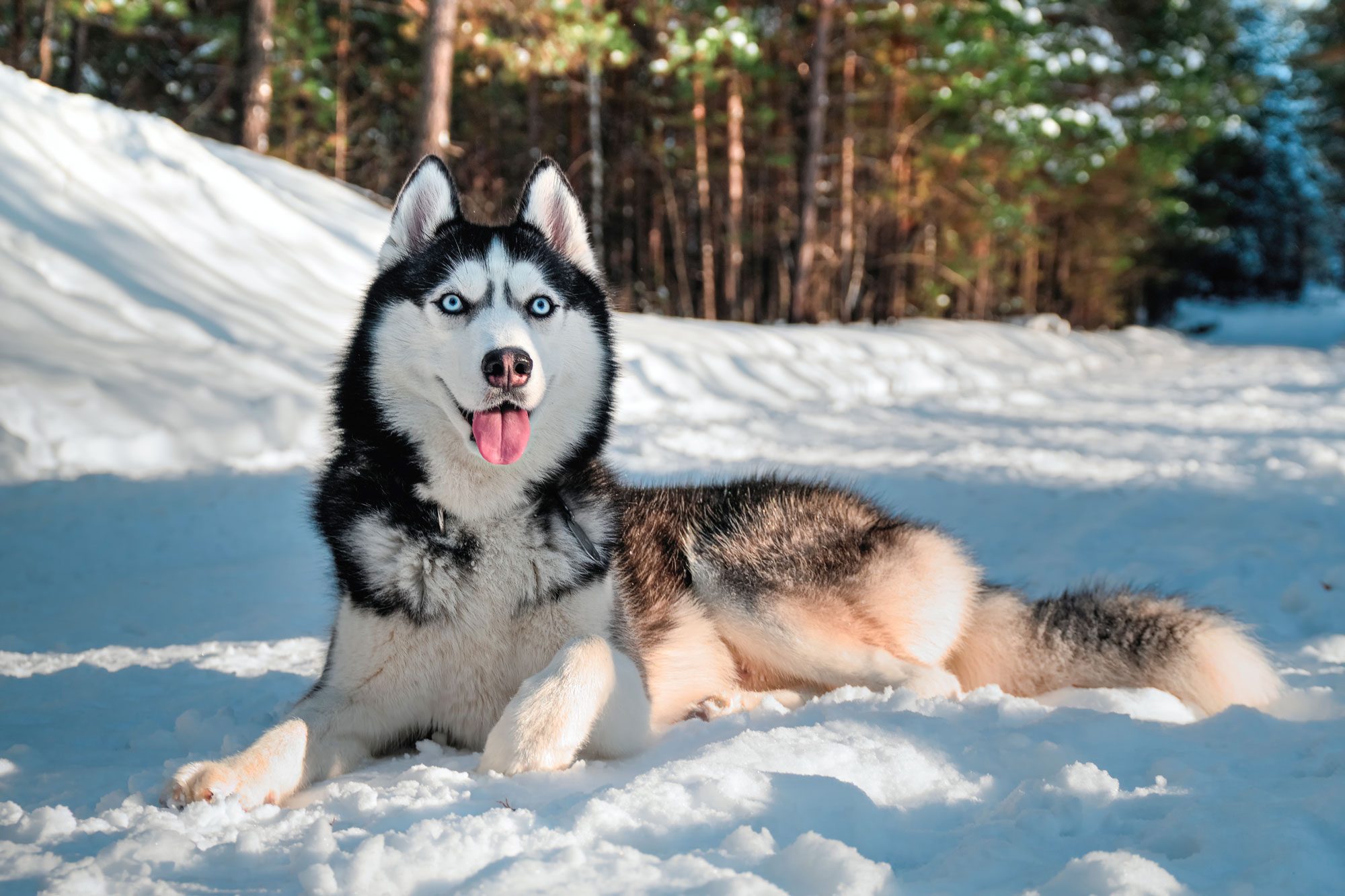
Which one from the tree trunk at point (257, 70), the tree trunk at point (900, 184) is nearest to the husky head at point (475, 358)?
the tree trunk at point (257, 70)

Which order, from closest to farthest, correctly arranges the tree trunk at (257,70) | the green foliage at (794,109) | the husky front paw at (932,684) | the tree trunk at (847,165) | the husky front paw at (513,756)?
the husky front paw at (513,756), the husky front paw at (932,684), the tree trunk at (257,70), the green foliage at (794,109), the tree trunk at (847,165)

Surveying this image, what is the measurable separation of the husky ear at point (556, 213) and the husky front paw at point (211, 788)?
4.99 feet

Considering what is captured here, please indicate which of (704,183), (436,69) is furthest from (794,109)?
(436,69)

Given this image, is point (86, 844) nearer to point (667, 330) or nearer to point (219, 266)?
point (219, 266)

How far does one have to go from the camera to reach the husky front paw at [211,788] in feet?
6.01

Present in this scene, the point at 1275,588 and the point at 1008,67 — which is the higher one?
the point at 1008,67

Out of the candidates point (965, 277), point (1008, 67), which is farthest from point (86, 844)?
point (965, 277)

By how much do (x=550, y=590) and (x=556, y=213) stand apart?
1.07m

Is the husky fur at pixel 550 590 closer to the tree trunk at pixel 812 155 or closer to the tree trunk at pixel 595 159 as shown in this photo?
the tree trunk at pixel 812 155

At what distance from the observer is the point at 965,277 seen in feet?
67.4

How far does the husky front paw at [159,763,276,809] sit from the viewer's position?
1.83 metres

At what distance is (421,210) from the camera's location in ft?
8.39

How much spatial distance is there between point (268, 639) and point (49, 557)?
4.21ft

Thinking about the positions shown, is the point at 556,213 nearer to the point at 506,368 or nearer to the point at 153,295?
the point at 506,368
